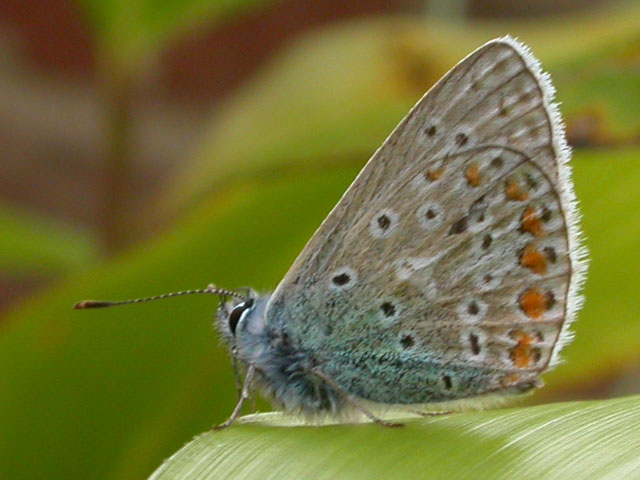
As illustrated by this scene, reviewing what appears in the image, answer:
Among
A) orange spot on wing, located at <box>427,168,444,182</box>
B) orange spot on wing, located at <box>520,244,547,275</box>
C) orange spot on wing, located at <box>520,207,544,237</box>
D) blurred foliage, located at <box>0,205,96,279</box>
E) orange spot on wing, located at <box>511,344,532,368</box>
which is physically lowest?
orange spot on wing, located at <box>511,344,532,368</box>

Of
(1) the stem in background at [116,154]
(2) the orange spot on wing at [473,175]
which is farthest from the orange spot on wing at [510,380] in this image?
(1) the stem in background at [116,154]

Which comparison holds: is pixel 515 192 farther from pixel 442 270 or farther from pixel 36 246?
pixel 36 246

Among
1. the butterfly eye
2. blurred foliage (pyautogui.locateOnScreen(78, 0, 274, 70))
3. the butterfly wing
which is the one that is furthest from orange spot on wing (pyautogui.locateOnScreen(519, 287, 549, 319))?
blurred foliage (pyautogui.locateOnScreen(78, 0, 274, 70))

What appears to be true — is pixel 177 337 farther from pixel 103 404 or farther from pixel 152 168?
pixel 152 168

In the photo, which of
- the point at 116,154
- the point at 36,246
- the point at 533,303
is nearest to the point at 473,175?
the point at 533,303

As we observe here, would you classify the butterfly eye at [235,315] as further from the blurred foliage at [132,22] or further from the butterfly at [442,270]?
the blurred foliage at [132,22]

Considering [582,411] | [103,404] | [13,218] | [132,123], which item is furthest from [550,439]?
[13,218]

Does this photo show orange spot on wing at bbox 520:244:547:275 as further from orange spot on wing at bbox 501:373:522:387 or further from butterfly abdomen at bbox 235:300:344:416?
butterfly abdomen at bbox 235:300:344:416

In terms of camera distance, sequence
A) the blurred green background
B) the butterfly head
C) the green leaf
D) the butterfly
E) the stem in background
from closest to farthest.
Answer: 1. the green leaf
2. the butterfly
3. the butterfly head
4. the blurred green background
5. the stem in background
